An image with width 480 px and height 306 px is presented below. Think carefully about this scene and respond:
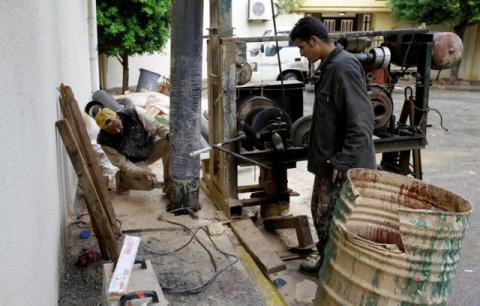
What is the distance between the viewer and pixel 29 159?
7.75ft

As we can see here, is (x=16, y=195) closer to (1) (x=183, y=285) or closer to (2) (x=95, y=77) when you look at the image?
(1) (x=183, y=285)

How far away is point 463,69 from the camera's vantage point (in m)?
20.7

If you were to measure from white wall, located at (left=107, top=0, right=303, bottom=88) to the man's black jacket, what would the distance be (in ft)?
30.8

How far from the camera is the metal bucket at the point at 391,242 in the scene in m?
2.45

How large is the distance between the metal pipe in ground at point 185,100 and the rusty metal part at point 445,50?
9.25ft

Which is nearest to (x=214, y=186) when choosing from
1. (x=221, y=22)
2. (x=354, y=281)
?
(x=221, y=22)

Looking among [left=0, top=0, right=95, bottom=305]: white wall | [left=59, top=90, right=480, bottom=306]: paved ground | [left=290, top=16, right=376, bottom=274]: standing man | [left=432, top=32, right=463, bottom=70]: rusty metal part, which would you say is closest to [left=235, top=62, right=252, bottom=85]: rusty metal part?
[left=290, top=16, right=376, bottom=274]: standing man

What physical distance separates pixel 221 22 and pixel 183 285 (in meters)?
2.46

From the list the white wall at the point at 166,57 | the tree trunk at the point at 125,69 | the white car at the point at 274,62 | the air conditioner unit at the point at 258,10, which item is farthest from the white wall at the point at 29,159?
the air conditioner unit at the point at 258,10

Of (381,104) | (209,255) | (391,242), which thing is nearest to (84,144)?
(209,255)

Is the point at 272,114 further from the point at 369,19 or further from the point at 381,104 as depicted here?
the point at 369,19

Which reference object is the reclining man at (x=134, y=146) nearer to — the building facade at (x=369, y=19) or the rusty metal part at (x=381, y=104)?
the rusty metal part at (x=381, y=104)

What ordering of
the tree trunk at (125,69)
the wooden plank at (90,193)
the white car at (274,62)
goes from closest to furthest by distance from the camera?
the wooden plank at (90,193)
the tree trunk at (125,69)
the white car at (274,62)

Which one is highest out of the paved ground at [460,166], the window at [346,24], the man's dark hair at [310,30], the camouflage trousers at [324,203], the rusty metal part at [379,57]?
the window at [346,24]
